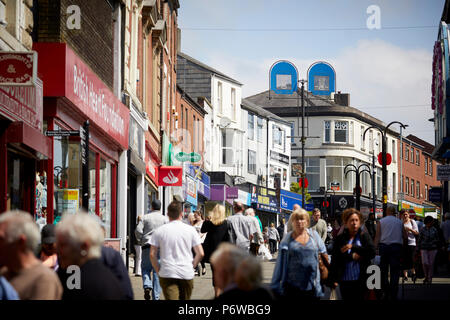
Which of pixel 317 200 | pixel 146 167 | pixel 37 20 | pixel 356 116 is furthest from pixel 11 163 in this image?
pixel 356 116

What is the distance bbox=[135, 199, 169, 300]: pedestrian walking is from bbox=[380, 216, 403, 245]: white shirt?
398cm

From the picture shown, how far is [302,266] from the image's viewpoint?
9766 millimetres

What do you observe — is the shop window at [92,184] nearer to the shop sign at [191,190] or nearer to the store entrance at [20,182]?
the store entrance at [20,182]

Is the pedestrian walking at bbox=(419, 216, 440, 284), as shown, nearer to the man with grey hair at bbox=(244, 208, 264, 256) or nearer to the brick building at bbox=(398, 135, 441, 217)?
the man with grey hair at bbox=(244, 208, 264, 256)

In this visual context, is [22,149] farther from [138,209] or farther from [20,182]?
[138,209]

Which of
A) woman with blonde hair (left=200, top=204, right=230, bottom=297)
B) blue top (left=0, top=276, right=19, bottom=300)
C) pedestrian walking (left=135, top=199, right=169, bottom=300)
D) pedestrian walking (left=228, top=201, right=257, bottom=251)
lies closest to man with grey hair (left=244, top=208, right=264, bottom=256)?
pedestrian walking (left=228, top=201, right=257, bottom=251)

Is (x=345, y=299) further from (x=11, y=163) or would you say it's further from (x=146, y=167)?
(x=146, y=167)

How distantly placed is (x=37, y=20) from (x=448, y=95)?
25.3 metres

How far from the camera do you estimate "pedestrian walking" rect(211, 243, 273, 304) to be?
5.34 meters

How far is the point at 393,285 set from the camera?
1467 centimetres

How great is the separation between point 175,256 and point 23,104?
4.68m

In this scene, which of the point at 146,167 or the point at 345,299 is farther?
the point at 146,167

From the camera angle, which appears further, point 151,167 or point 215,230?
point 151,167

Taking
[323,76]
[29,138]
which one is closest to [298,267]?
[29,138]
